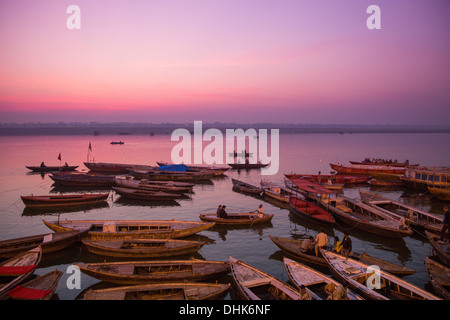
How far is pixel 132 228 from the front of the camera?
781 inches

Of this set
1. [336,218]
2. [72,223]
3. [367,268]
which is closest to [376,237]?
[336,218]

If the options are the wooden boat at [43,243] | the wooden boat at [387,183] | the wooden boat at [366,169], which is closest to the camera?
the wooden boat at [43,243]

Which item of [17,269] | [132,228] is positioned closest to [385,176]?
[132,228]

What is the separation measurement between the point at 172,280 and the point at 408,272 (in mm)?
11617

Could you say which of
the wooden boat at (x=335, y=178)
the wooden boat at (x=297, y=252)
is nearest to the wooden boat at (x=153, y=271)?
the wooden boat at (x=297, y=252)

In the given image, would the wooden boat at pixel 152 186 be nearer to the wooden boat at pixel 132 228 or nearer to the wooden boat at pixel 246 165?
the wooden boat at pixel 132 228

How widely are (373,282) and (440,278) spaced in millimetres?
3766

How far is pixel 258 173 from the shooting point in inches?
2073

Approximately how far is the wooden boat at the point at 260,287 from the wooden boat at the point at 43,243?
10955 millimetres

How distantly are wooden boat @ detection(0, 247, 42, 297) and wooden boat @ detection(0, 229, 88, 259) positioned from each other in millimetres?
1721

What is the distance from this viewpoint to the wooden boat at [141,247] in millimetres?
16797

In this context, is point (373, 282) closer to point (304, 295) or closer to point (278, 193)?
point (304, 295)
